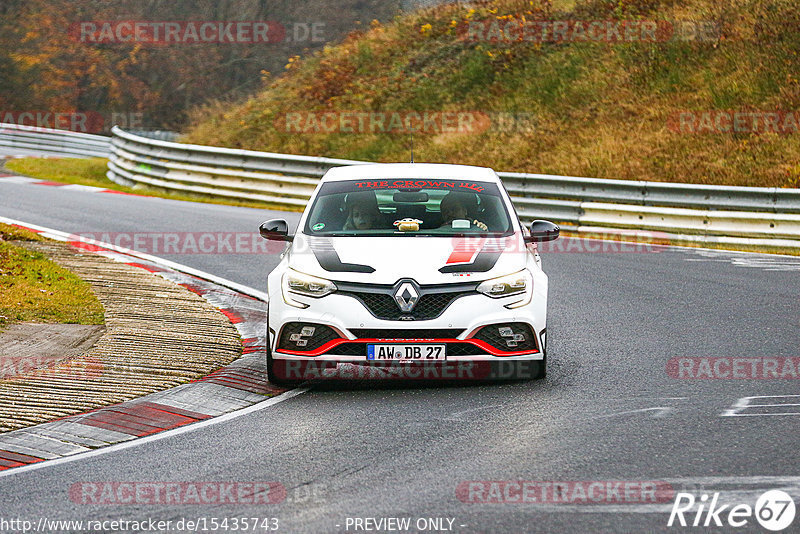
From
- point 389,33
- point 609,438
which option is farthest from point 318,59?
point 609,438

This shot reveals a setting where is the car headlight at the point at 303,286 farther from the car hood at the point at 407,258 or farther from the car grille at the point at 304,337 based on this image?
the car grille at the point at 304,337

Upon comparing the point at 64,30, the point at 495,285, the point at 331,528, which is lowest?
the point at 331,528

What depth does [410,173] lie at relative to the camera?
9758 mm

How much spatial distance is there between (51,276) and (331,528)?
8.49 m

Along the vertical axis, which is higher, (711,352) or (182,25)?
(182,25)

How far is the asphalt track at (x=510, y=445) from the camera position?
18.0 feet

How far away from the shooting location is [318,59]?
34.6 meters

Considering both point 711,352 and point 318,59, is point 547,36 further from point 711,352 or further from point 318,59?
point 711,352

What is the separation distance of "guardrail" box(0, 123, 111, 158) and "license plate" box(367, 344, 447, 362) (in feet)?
93.9

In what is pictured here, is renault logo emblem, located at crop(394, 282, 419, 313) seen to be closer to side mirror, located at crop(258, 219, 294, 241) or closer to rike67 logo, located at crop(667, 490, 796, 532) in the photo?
side mirror, located at crop(258, 219, 294, 241)

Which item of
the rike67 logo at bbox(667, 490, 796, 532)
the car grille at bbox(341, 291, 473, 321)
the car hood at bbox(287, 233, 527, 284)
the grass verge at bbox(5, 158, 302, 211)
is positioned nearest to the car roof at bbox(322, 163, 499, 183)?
the car hood at bbox(287, 233, 527, 284)

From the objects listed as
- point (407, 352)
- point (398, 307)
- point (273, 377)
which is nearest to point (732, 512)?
point (407, 352)

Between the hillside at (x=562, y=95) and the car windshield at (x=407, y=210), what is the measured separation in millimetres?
13186

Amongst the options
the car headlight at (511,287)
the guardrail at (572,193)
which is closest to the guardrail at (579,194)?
the guardrail at (572,193)
